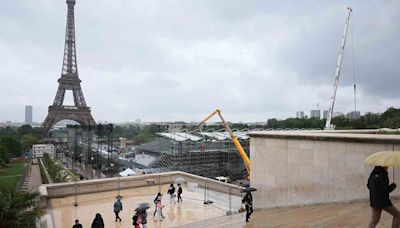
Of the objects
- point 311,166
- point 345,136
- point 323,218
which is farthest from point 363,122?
point 323,218

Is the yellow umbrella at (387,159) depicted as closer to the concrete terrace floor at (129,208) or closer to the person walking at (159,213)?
the concrete terrace floor at (129,208)

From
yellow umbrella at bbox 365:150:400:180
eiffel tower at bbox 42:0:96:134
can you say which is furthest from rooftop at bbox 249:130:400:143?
eiffel tower at bbox 42:0:96:134

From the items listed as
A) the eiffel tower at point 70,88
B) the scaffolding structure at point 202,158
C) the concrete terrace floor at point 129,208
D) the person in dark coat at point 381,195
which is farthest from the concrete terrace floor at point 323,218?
the eiffel tower at point 70,88

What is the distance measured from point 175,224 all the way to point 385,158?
653cm

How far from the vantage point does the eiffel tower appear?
86438 mm

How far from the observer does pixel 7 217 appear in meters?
7.30

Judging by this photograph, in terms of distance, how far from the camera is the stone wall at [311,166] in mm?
6863

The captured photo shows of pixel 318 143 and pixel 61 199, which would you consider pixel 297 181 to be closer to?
pixel 318 143

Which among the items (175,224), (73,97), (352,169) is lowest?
(175,224)

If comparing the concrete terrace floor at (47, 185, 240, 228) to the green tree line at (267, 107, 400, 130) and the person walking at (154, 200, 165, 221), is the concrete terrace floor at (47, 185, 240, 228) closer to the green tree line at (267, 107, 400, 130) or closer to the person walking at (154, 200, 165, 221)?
the person walking at (154, 200, 165, 221)

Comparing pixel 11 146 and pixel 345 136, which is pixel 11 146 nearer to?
pixel 11 146

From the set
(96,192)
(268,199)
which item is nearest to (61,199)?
(96,192)

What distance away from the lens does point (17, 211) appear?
7500 mm

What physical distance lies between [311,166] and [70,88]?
92.2 metres
